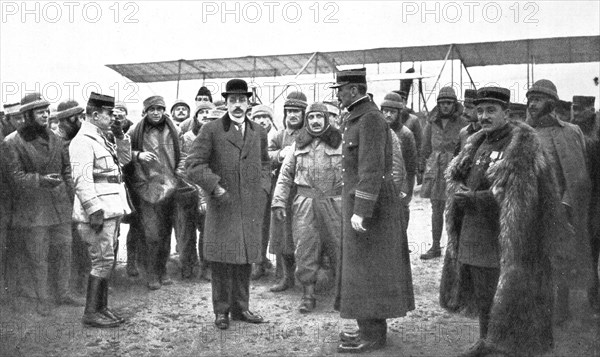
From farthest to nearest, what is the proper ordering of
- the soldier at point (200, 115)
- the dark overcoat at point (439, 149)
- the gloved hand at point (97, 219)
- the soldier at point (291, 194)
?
the dark overcoat at point (439, 149) → the soldier at point (200, 115) → the soldier at point (291, 194) → the gloved hand at point (97, 219)

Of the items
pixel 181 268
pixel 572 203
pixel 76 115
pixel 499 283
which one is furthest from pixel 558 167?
pixel 76 115

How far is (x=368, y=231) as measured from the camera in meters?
4.34

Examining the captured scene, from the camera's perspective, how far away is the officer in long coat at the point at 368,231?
423 cm

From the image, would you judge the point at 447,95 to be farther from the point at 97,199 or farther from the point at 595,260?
the point at 97,199

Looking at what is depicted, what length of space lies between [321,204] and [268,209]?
1406 millimetres

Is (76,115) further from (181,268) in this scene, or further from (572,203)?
(572,203)

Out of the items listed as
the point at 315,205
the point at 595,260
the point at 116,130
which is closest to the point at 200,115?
the point at 116,130

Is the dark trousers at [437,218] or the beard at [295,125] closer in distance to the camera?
the beard at [295,125]

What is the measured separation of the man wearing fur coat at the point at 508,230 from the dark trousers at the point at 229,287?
204 cm

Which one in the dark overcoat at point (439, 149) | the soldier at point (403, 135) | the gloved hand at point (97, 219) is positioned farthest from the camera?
the dark overcoat at point (439, 149)

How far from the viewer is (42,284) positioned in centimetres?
561

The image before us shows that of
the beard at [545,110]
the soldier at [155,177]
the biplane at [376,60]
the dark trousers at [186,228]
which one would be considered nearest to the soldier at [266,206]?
the dark trousers at [186,228]

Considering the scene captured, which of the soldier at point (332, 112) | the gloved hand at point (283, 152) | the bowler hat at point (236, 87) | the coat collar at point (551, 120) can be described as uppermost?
the bowler hat at point (236, 87)

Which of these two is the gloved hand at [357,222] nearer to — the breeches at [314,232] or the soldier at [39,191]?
the breeches at [314,232]
